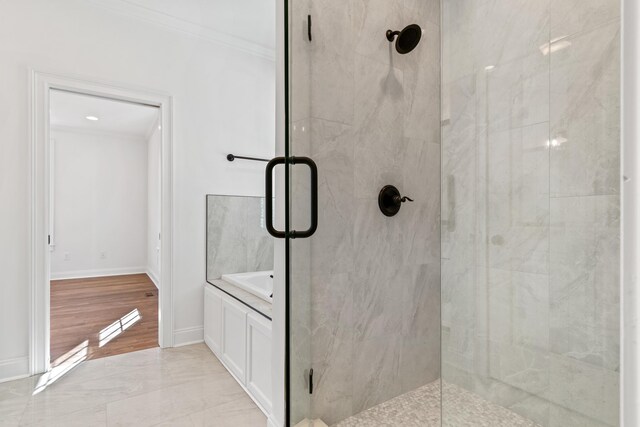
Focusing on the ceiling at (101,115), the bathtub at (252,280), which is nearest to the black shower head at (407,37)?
the bathtub at (252,280)

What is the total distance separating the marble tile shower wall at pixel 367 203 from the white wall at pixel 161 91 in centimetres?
175

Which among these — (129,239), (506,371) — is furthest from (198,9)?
(129,239)

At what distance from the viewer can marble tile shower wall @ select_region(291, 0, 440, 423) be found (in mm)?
1098

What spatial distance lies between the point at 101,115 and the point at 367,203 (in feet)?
15.0

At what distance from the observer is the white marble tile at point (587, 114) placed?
2.51 ft

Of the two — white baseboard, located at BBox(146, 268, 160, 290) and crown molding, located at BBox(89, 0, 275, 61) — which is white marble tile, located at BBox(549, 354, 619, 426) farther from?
white baseboard, located at BBox(146, 268, 160, 290)

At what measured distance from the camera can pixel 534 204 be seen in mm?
945

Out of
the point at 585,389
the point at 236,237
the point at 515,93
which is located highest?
the point at 515,93

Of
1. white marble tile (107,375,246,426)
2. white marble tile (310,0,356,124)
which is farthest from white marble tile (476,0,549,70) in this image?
white marble tile (107,375,246,426)

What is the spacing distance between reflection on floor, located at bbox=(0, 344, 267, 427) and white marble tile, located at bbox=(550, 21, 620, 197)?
1.67 meters

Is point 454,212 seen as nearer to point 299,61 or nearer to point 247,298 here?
point 299,61

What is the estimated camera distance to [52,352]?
2.30 metres

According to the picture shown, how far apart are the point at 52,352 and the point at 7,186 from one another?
1.20 m

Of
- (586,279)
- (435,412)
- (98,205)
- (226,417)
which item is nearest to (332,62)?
(586,279)
